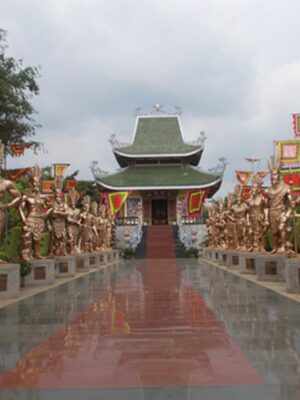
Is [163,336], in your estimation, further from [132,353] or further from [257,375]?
[257,375]

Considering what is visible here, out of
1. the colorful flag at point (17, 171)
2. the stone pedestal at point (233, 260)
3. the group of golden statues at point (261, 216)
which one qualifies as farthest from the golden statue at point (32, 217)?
the stone pedestal at point (233, 260)

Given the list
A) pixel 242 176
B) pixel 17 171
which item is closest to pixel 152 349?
pixel 17 171

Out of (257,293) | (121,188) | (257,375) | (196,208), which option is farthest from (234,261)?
(121,188)

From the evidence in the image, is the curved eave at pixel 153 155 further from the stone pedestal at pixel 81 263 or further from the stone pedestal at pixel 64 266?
the stone pedestal at pixel 64 266

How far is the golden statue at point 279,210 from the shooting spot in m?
10.7

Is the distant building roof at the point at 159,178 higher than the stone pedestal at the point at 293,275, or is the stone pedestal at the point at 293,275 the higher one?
the distant building roof at the point at 159,178

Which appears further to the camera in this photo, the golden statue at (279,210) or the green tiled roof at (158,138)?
the green tiled roof at (158,138)

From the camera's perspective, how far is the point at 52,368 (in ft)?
12.7

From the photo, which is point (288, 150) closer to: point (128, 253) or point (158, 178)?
point (128, 253)

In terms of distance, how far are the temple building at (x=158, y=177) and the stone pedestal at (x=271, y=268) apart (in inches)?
1015

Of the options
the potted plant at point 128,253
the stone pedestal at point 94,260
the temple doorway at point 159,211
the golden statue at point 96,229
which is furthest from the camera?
the temple doorway at point 159,211

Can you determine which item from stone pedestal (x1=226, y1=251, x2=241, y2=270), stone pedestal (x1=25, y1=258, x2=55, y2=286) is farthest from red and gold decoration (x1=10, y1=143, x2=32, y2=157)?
stone pedestal (x1=226, y1=251, x2=241, y2=270)

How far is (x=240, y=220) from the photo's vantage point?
16.5m

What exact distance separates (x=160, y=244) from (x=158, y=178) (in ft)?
27.6
